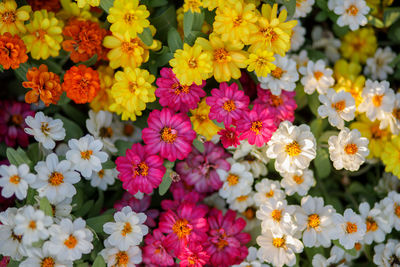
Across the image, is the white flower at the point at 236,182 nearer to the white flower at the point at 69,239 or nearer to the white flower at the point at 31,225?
the white flower at the point at 69,239

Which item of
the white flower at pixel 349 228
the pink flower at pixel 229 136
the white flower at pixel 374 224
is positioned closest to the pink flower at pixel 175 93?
the pink flower at pixel 229 136

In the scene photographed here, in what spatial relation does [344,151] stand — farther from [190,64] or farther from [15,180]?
[15,180]

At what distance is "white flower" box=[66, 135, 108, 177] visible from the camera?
4.92 feet

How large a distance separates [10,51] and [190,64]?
644 mm

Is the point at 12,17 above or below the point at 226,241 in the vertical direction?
above

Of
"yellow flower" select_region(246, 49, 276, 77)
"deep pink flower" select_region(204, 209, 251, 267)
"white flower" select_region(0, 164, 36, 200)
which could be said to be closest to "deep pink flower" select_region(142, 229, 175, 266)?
"deep pink flower" select_region(204, 209, 251, 267)

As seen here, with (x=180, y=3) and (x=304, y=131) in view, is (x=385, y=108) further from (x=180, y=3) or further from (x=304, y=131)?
(x=180, y=3)

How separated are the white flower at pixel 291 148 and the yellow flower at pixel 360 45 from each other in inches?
27.1

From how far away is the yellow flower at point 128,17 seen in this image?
1421 mm

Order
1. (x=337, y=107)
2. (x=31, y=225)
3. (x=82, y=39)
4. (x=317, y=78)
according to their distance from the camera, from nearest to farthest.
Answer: (x=31, y=225), (x=82, y=39), (x=337, y=107), (x=317, y=78)

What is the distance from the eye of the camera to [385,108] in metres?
1.75

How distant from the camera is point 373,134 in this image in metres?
1.87

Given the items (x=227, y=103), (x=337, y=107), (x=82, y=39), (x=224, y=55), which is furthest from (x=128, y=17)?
(x=337, y=107)

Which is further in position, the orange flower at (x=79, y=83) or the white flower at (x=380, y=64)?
the white flower at (x=380, y=64)
